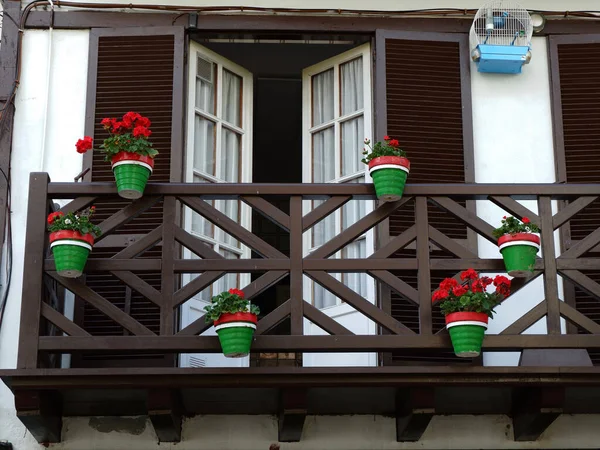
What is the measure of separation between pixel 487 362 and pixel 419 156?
180 centimetres

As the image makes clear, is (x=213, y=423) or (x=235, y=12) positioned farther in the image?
(x=235, y=12)

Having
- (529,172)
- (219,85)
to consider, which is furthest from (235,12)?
(529,172)

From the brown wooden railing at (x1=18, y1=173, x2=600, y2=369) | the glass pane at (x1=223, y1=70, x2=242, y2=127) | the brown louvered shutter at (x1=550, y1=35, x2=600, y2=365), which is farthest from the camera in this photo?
the glass pane at (x1=223, y1=70, x2=242, y2=127)

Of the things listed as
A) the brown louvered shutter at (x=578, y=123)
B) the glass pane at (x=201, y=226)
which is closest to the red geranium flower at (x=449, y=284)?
the brown louvered shutter at (x=578, y=123)

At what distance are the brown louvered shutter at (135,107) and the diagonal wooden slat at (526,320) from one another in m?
2.76

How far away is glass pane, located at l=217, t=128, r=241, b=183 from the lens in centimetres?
1102

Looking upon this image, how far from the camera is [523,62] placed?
424 inches

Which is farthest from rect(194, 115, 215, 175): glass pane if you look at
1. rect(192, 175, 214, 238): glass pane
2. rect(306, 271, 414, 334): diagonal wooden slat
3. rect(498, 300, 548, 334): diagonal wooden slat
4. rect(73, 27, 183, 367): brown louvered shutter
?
rect(498, 300, 548, 334): diagonal wooden slat

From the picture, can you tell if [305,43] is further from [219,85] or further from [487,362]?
[487,362]

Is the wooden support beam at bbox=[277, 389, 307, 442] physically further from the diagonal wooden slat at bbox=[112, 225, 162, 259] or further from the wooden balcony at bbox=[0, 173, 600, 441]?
the diagonal wooden slat at bbox=[112, 225, 162, 259]

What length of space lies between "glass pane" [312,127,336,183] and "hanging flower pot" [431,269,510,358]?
2387mm

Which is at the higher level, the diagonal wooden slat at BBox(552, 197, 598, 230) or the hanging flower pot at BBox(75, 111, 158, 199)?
the hanging flower pot at BBox(75, 111, 158, 199)

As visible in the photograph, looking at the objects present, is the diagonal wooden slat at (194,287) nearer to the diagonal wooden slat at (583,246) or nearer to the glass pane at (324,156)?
the glass pane at (324,156)

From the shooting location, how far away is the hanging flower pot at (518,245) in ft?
29.7
